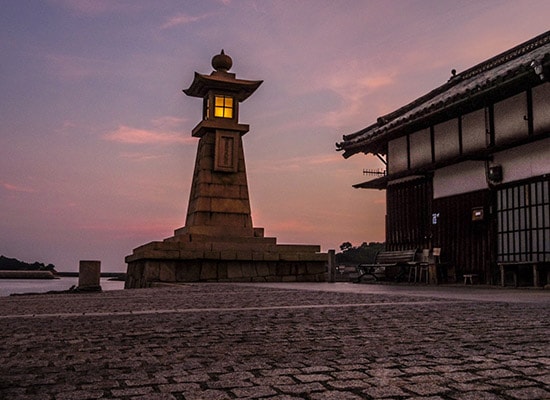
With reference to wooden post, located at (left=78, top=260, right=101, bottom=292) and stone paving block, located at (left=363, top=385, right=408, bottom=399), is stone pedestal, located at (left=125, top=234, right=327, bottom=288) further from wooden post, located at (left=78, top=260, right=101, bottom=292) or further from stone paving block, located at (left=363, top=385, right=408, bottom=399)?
stone paving block, located at (left=363, top=385, right=408, bottom=399)

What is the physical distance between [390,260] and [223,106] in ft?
26.8

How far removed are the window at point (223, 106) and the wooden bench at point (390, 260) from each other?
24.2ft

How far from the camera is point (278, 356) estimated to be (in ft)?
10.3

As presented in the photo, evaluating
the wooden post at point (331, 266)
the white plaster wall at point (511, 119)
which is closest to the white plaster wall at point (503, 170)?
the white plaster wall at point (511, 119)

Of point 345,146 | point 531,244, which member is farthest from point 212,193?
point 531,244

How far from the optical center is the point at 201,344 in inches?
142

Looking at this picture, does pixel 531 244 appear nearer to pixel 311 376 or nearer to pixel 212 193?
pixel 212 193

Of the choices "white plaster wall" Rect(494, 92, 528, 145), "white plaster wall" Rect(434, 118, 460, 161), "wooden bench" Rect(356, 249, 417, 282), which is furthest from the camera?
"wooden bench" Rect(356, 249, 417, 282)

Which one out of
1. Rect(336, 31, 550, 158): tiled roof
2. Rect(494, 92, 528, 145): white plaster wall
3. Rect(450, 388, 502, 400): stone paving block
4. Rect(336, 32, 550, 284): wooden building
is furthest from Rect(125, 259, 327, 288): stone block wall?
Rect(450, 388, 502, 400): stone paving block

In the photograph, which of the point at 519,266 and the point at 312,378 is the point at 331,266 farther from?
the point at 312,378

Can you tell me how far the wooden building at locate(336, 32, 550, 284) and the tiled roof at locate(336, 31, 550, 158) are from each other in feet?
0.12

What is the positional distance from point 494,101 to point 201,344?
1419cm

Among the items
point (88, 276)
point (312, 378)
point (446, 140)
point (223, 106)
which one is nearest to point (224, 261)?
point (88, 276)

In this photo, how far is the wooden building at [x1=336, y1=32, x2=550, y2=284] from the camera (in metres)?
13.8
